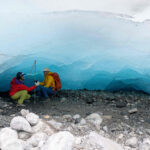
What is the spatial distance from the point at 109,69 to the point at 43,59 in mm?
2108

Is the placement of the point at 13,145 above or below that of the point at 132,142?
above

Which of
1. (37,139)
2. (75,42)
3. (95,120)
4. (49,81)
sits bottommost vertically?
(95,120)

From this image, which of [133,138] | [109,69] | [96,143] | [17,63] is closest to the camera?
[96,143]

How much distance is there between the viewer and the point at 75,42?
672 centimetres

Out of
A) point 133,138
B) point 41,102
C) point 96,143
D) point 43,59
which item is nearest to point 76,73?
point 43,59

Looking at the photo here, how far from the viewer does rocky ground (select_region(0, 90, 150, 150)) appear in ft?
13.4

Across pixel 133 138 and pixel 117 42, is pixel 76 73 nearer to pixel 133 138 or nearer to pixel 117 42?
Answer: pixel 117 42

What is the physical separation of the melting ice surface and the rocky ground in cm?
96

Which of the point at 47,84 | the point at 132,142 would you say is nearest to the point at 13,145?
the point at 132,142

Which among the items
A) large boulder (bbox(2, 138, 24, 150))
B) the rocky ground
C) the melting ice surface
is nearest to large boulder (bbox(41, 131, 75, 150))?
the rocky ground

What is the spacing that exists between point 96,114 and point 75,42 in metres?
2.37

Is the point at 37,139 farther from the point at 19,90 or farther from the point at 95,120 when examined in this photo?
the point at 19,90

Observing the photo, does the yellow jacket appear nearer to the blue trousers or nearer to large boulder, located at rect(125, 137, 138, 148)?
the blue trousers

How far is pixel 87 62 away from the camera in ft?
24.3
